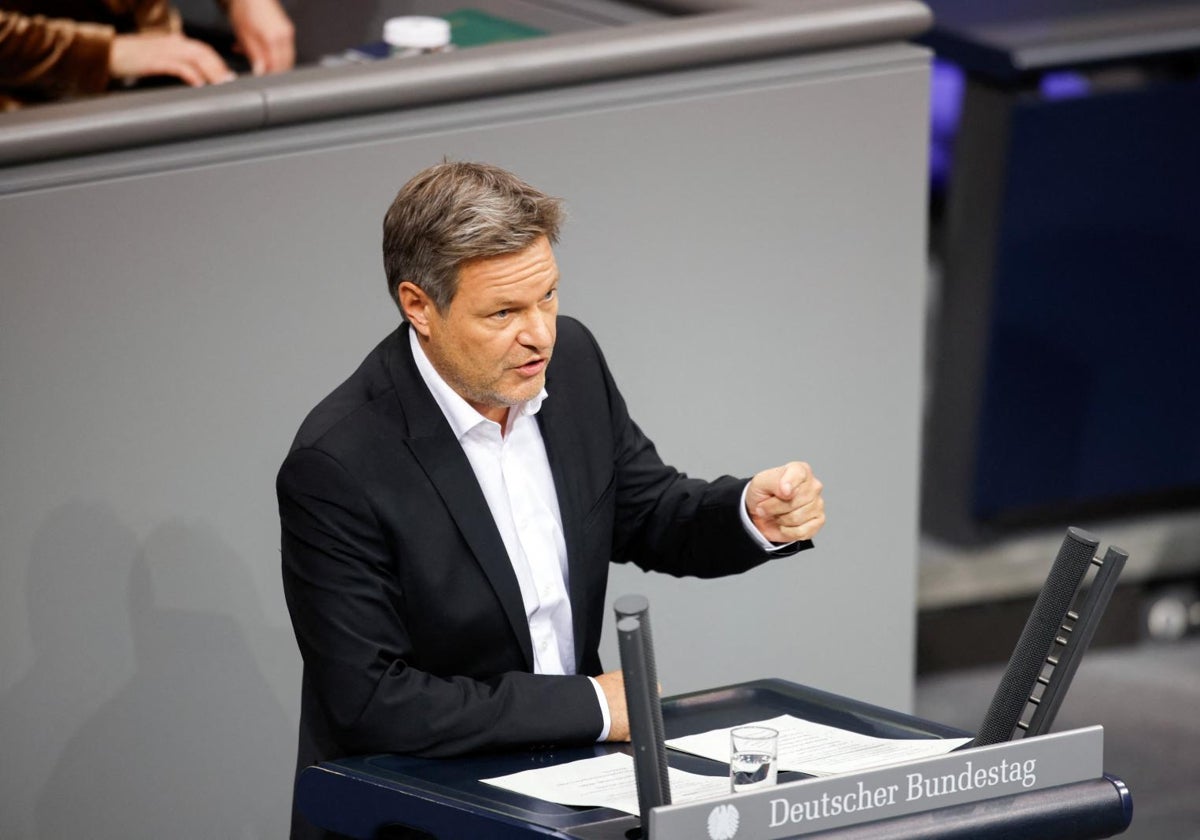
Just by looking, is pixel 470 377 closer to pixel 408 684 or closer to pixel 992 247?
pixel 408 684

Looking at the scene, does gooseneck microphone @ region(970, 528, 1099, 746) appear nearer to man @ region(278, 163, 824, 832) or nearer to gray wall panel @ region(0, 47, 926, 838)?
man @ region(278, 163, 824, 832)

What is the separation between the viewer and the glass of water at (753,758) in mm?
1928

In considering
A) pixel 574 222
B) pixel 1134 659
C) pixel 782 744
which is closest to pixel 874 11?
pixel 574 222

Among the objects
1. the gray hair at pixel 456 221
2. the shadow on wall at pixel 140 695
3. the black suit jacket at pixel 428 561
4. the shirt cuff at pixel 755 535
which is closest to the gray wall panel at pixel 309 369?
the shadow on wall at pixel 140 695

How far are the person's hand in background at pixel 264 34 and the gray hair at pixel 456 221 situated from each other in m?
1.61

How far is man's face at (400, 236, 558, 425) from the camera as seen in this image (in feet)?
7.16

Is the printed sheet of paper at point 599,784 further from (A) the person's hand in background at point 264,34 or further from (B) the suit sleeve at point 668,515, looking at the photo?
(A) the person's hand in background at point 264,34

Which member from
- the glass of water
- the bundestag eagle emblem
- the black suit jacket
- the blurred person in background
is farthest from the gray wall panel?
the bundestag eagle emblem

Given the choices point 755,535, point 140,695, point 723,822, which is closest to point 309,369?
point 140,695

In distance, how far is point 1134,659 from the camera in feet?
16.2

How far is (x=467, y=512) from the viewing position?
7.44ft

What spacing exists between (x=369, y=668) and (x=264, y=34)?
75.1 inches

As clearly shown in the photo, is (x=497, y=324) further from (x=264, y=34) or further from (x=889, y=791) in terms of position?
(x=264, y=34)

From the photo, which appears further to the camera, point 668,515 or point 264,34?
point 264,34
